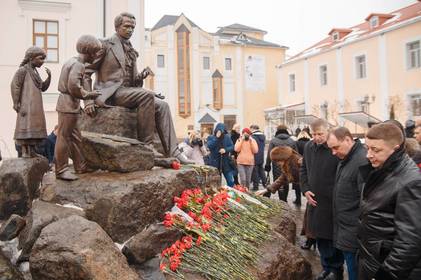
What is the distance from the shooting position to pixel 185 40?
39406 millimetres

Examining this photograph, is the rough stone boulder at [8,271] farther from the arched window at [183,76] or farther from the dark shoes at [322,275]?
the arched window at [183,76]

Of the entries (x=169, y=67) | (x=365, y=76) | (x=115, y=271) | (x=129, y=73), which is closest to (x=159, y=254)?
(x=115, y=271)

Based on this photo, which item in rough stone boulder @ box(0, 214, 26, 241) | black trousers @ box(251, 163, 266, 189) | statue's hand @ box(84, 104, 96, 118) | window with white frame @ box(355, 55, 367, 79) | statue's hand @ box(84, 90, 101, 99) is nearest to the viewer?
rough stone boulder @ box(0, 214, 26, 241)

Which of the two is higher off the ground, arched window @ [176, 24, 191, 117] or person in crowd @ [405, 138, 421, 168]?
arched window @ [176, 24, 191, 117]

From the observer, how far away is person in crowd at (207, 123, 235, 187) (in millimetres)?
9836

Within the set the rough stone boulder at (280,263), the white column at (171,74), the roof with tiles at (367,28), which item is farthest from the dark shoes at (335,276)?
the white column at (171,74)

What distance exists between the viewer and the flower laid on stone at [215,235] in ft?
12.6

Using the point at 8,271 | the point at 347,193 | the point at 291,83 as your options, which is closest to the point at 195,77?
the point at 291,83

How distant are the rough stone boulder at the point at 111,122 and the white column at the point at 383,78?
23612 mm

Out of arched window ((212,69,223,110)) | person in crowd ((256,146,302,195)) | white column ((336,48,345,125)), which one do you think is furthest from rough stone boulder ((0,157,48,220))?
arched window ((212,69,223,110))

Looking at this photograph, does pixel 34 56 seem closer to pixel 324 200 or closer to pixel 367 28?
pixel 324 200

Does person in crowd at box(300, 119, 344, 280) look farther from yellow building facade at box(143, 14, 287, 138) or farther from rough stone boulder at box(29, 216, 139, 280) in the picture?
yellow building facade at box(143, 14, 287, 138)

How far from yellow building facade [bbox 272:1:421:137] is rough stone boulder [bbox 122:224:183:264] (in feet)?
59.8

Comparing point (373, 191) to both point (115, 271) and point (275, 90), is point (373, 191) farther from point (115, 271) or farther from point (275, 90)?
point (275, 90)
